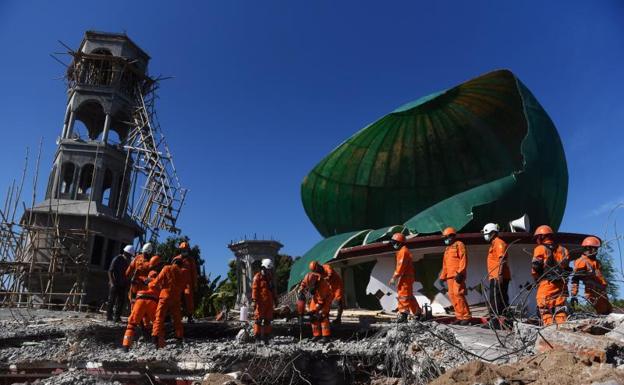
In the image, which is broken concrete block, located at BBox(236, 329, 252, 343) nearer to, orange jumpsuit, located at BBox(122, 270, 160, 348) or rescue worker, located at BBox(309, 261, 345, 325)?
orange jumpsuit, located at BBox(122, 270, 160, 348)

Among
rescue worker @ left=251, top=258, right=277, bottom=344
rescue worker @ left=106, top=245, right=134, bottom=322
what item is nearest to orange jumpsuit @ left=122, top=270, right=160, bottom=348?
rescue worker @ left=251, top=258, right=277, bottom=344

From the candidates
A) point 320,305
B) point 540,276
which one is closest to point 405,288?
point 320,305

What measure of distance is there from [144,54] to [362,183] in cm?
1848

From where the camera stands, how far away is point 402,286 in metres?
7.30

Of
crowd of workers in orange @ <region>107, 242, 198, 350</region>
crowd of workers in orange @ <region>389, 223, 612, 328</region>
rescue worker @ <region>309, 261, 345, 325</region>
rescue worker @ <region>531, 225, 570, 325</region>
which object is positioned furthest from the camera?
rescue worker @ <region>309, 261, 345, 325</region>

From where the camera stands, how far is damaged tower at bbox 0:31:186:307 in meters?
22.9

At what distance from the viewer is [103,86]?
86.6 ft

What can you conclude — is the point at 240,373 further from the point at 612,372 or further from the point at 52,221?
the point at 52,221

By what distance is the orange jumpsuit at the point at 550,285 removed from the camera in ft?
18.9

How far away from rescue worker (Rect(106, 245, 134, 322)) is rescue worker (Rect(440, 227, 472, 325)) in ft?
A: 19.6

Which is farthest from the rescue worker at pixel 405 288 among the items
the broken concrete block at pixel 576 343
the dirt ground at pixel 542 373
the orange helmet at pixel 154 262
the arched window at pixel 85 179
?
the arched window at pixel 85 179

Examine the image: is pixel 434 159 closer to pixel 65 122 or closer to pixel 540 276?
pixel 540 276

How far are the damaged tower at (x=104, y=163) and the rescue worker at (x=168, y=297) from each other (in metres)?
16.7

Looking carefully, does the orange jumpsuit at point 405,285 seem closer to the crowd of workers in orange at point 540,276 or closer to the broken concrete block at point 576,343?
the crowd of workers in orange at point 540,276
